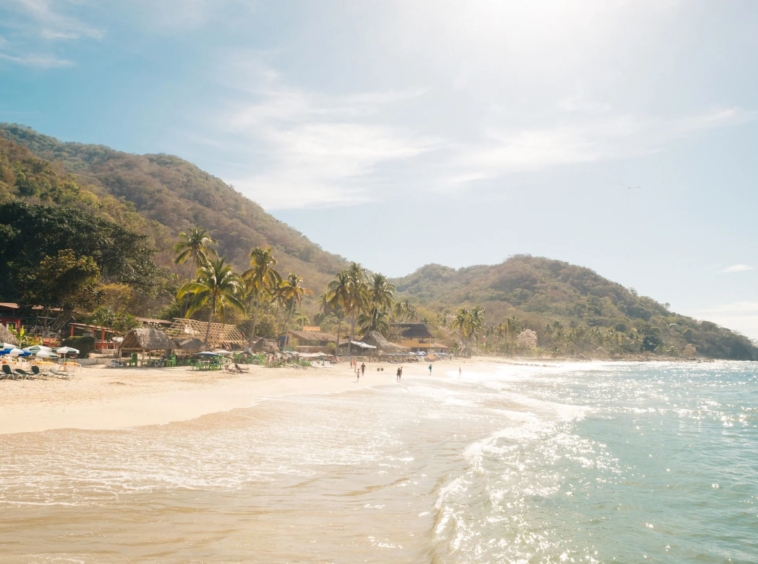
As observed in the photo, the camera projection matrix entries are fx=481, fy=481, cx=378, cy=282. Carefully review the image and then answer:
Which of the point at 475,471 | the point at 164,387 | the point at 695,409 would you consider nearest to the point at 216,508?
the point at 475,471

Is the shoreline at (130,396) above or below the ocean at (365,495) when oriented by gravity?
below

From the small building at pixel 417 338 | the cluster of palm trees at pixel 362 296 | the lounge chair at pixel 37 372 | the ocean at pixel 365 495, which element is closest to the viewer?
the ocean at pixel 365 495

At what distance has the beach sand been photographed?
1295cm

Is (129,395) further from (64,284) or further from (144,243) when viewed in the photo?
(144,243)

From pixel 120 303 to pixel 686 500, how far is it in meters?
47.8

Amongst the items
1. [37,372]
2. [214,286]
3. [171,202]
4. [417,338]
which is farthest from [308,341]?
[171,202]

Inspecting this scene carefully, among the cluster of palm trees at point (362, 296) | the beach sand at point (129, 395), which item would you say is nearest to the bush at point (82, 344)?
the beach sand at point (129, 395)

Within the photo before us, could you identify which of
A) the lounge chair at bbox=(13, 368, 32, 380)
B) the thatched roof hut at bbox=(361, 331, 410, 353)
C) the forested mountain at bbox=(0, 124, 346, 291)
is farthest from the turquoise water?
the forested mountain at bbox=(0, 124, 346, 291)

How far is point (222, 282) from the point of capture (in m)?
36.1

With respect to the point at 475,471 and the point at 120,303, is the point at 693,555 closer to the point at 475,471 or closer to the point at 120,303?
the point at 475,471

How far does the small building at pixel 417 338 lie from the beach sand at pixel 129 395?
56.0 meters

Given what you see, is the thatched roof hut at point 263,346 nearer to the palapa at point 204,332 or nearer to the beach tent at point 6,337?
the palapa at point 204,332

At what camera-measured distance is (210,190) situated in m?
155

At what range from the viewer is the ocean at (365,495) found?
6.08 metres
